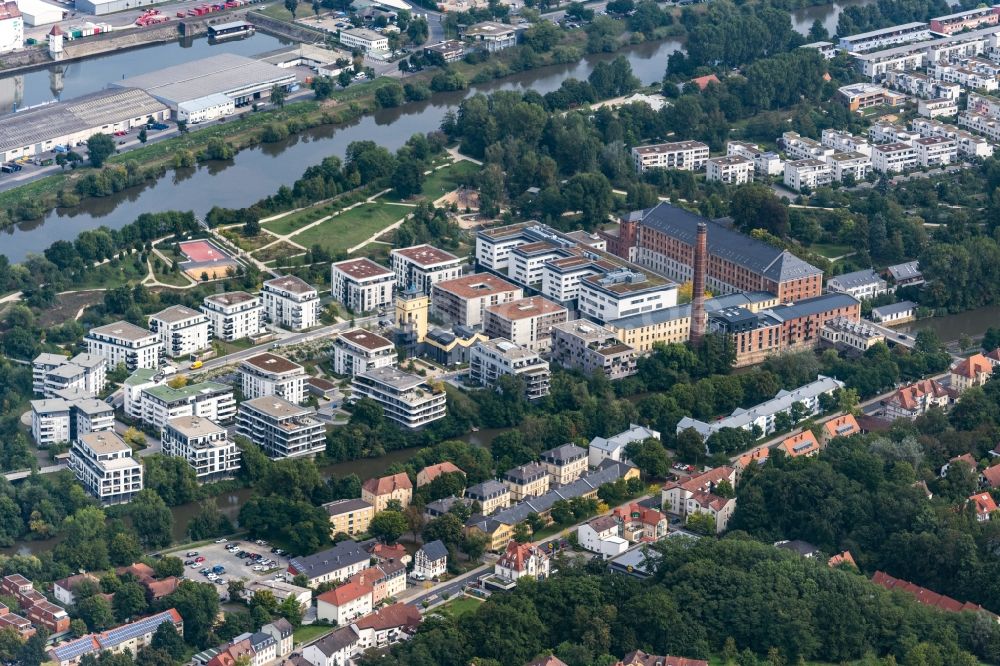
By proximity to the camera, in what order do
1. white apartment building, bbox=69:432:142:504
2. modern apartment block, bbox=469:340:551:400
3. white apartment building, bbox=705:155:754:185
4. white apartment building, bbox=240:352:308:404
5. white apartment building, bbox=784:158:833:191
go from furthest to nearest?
1. white apartment building, bbox=705:155:754:185
2. white apartment building, bbox=784:158:833:191
3. modern apartment block, bbox=469:340:551:400
4. white apartment building, bbox=240:352:308:404
5. white apartment building, bbox=69:432:142:504

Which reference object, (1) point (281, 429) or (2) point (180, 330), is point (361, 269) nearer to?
(2) point (180, 330)

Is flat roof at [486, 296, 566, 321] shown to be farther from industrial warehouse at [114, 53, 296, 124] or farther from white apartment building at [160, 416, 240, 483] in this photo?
industrial warehouse at [114, 53, 296, 124]

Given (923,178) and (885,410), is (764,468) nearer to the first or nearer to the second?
(885,410)

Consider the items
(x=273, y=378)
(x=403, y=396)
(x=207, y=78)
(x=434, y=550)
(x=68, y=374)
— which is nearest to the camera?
(x=434, y=550)

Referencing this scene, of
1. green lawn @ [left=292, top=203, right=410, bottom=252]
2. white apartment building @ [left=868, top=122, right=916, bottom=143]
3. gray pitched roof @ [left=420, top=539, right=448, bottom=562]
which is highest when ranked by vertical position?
gray pitched roof @ [left=420, top=539, right=448, bottom=562]

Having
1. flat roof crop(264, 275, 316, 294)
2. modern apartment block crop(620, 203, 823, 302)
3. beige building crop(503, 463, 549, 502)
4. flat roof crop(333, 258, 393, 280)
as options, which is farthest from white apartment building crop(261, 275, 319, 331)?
beige building crop(503, 463, 549, 502)

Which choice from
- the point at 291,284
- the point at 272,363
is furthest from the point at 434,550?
the point at 291,284
